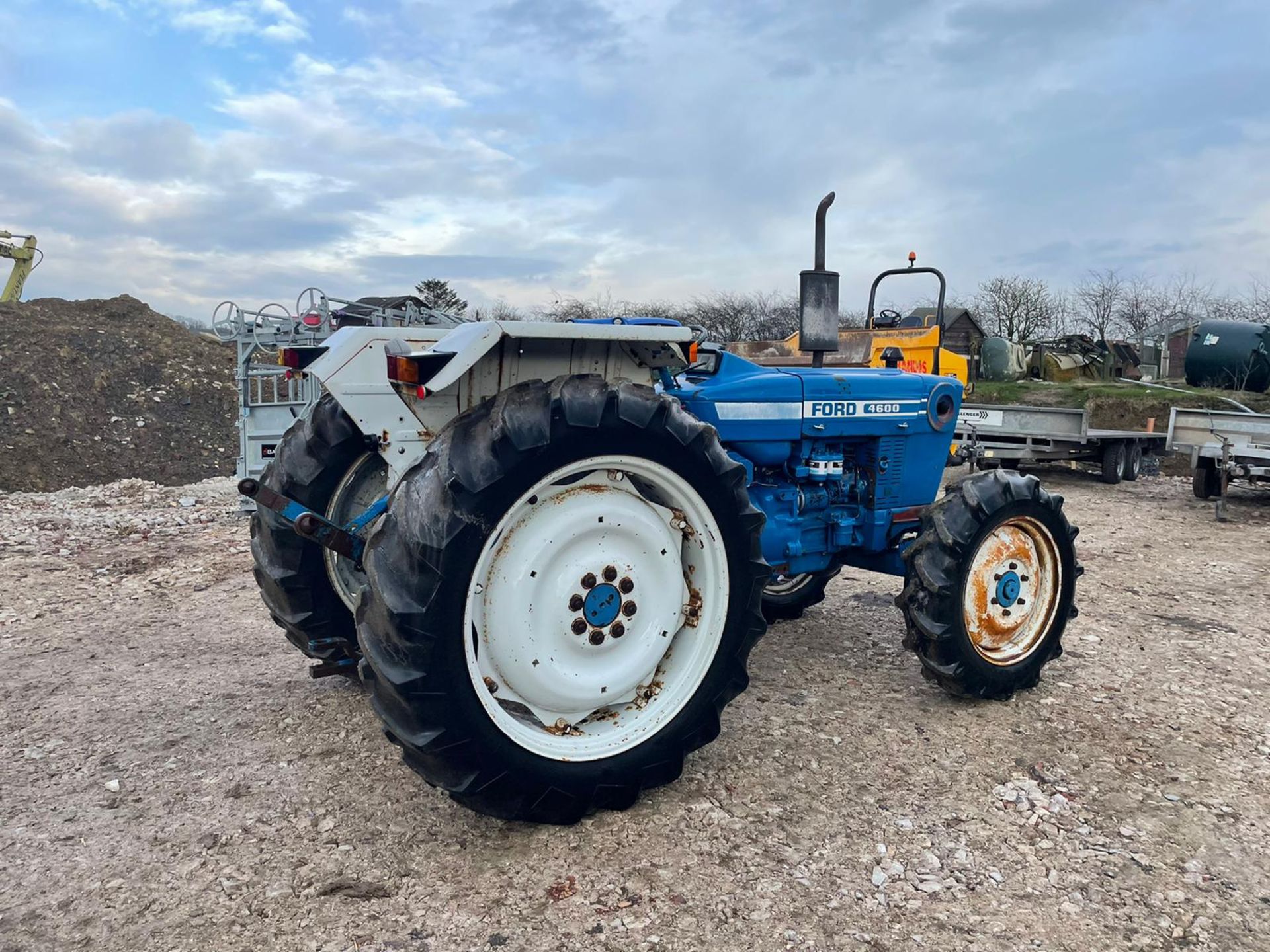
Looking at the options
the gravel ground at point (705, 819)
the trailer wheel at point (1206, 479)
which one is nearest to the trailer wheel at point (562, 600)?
the gravel ground at point (705, 819)

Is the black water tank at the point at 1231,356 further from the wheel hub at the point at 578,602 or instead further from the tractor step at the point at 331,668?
the tractor step at the point at 331,668

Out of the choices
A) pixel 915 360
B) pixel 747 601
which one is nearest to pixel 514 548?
pixel 747 601

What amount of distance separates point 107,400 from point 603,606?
45.6 ft

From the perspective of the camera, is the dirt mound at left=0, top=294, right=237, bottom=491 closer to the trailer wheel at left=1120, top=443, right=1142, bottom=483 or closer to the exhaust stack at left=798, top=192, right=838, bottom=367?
the exhaust stack at left=798, top=192, right=838, bottom=367

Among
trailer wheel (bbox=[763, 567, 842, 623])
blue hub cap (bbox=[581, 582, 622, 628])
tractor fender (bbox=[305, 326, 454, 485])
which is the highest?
tractor fender (bbox=[305, 326, 454, 485])

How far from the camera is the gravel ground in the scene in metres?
2.29

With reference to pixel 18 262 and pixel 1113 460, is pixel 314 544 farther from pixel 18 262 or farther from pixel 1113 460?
pixel 18 262

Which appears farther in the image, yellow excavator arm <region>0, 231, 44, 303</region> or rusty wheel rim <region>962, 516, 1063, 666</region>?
yellow excavator arm <region>0, 231, 44, 303</region>

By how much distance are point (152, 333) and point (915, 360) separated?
13.9m

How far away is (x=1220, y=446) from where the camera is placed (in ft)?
29.4

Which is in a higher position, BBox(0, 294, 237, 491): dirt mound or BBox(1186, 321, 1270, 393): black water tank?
BBox(1186, 321, 1270, 393): black water tank

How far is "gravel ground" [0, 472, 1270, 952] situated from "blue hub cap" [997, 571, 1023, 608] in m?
0.44

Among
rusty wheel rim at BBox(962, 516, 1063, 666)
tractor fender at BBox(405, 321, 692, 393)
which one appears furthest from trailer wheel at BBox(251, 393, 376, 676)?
rusty wheel rim at BBox(962, 516, 1063, 666)

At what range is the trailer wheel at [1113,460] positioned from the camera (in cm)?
1084
